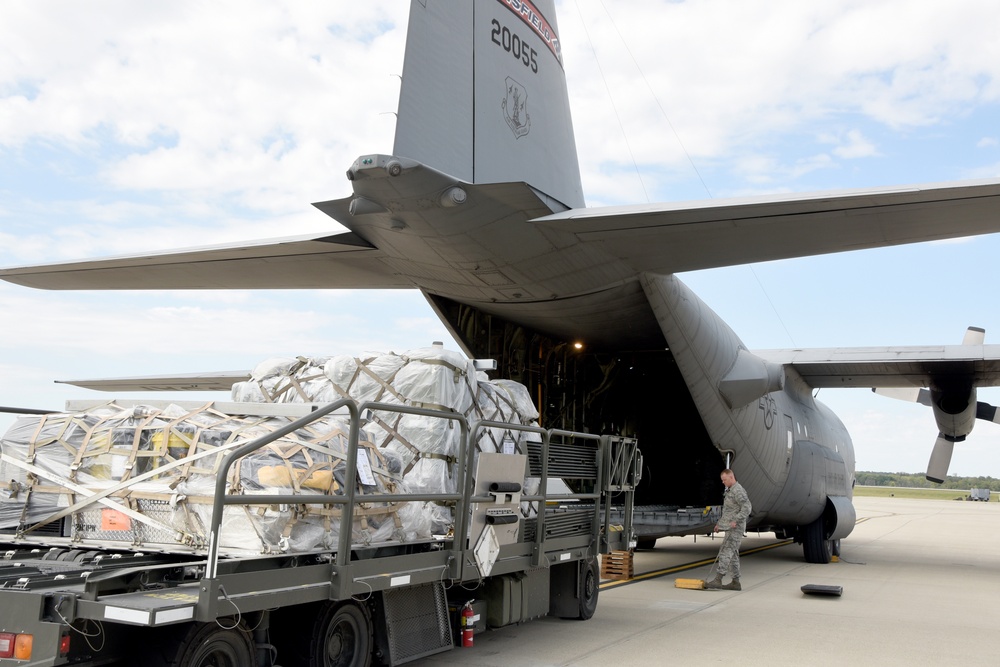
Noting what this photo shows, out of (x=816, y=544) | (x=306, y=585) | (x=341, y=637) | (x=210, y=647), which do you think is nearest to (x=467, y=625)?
(x=341, y=637)

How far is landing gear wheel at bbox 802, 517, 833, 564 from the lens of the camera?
1595 centimetres

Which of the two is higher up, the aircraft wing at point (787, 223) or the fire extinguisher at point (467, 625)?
the aircraft wing at point (787, 223)

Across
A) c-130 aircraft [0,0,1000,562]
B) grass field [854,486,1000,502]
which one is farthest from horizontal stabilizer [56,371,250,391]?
grass field [854,486,1000,502]

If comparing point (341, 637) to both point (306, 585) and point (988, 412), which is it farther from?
point (988, 412)

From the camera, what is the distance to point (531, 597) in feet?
24.3

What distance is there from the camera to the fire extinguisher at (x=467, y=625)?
6383 mm

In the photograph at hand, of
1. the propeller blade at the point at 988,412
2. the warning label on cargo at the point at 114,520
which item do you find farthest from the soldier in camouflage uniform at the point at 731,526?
the propeller blade at the point at 988,412

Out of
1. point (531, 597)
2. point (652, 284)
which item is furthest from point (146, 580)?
point (652, 284)

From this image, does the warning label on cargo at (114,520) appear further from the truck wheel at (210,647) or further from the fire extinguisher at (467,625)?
the fire extinguisher at (467,625)

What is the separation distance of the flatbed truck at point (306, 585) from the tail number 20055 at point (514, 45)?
422cm

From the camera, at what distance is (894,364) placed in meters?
15.5

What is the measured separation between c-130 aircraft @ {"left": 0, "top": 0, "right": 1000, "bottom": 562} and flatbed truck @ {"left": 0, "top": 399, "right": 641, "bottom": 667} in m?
2.42

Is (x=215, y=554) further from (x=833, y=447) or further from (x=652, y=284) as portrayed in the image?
(x=833, y=447)

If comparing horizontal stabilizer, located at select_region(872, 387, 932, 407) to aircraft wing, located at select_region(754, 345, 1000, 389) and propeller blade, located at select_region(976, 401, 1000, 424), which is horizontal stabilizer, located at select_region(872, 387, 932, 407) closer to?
propeller blade, located at select_region(976, 401, 1000, 424)
